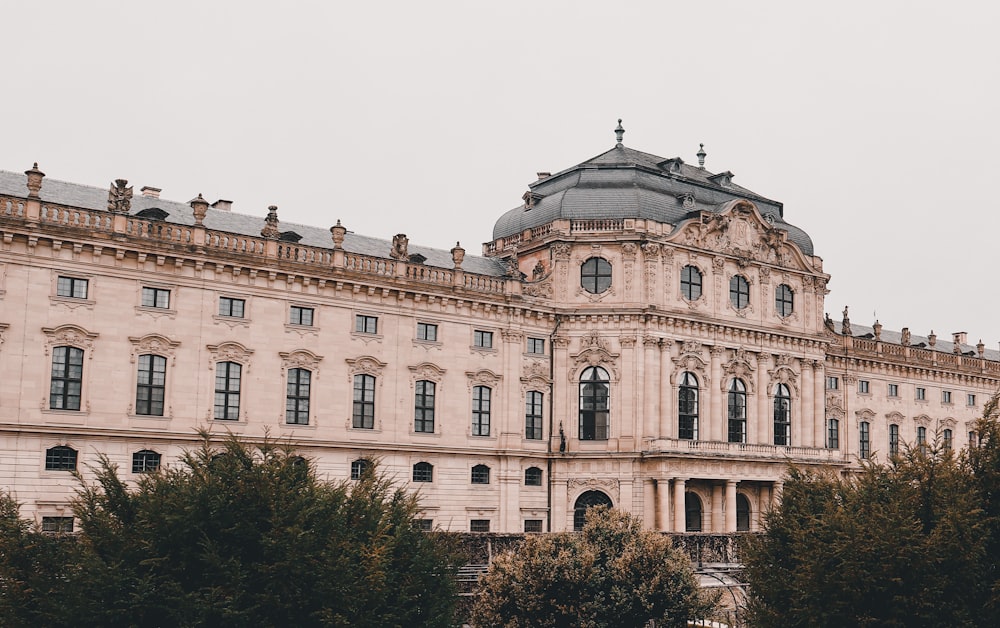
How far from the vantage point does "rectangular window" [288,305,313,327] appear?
1903 inches

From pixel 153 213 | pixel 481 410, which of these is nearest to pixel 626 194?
pixel 481 410

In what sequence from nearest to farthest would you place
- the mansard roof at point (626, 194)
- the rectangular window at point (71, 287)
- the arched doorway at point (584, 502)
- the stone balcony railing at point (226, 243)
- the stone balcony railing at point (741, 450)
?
the stone balcony railing at point (226, 243) → the rectangular window at point (71, 287) → the stone balcony railing at point (741, 450) → the arched doorway at point (584, 502) → the mansard roof at point (626, 194)

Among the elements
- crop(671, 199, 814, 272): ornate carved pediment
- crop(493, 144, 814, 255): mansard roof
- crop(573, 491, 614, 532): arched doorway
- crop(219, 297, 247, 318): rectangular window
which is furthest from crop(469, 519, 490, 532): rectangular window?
crop(671, 199, 814, 272): ornate carved pediment

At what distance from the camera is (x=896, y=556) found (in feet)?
80.2

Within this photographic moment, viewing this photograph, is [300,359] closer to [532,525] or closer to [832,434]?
[532,525]

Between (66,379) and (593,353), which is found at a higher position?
(593,353)

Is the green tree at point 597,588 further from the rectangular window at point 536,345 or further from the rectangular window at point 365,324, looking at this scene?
the rectangular window at point 536,345

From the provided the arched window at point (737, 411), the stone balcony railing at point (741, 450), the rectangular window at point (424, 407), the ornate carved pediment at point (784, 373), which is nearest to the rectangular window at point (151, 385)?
the rectangular window at point (424, 407)

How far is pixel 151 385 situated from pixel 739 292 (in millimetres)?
31770

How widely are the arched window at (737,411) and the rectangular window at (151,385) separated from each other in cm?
2997

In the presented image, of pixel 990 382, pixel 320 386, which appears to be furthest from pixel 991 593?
pixel 990 382

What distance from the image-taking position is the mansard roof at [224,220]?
45625 millimetres

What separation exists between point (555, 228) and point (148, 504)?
35737 millimetres

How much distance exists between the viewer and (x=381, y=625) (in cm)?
2436
